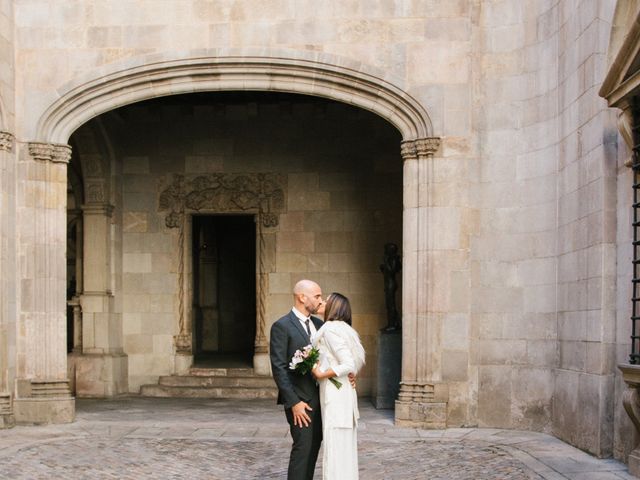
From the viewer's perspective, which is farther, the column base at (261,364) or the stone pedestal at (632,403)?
the column base at (261,364)

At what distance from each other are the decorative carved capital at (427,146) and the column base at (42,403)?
5052 mm

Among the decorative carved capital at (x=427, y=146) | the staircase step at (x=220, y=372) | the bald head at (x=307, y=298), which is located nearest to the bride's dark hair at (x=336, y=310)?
the bald head at (x=307, y=298)

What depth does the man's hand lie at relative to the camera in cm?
579

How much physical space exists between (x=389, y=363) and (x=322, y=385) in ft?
18.7

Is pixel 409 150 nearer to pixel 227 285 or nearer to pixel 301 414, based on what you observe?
pixel 301 414

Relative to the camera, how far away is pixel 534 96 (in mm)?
10000

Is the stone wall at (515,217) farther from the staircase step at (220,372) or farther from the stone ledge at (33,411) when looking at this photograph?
the stone ledge at (33,411)

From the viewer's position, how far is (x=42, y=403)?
33.5 ft

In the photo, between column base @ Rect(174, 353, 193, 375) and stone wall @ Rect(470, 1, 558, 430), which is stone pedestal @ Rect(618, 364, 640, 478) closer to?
stone wall @ Rect(470, 1, 558, 430)

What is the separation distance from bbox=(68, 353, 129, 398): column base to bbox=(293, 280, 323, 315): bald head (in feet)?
25.9

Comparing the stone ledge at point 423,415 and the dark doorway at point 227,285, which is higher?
the dark doorway at point 227,285

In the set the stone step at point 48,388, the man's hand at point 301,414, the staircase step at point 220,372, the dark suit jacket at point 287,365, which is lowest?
the staircase step at point 220,372

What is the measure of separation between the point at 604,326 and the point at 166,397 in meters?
7.43

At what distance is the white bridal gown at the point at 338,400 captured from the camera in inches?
223
